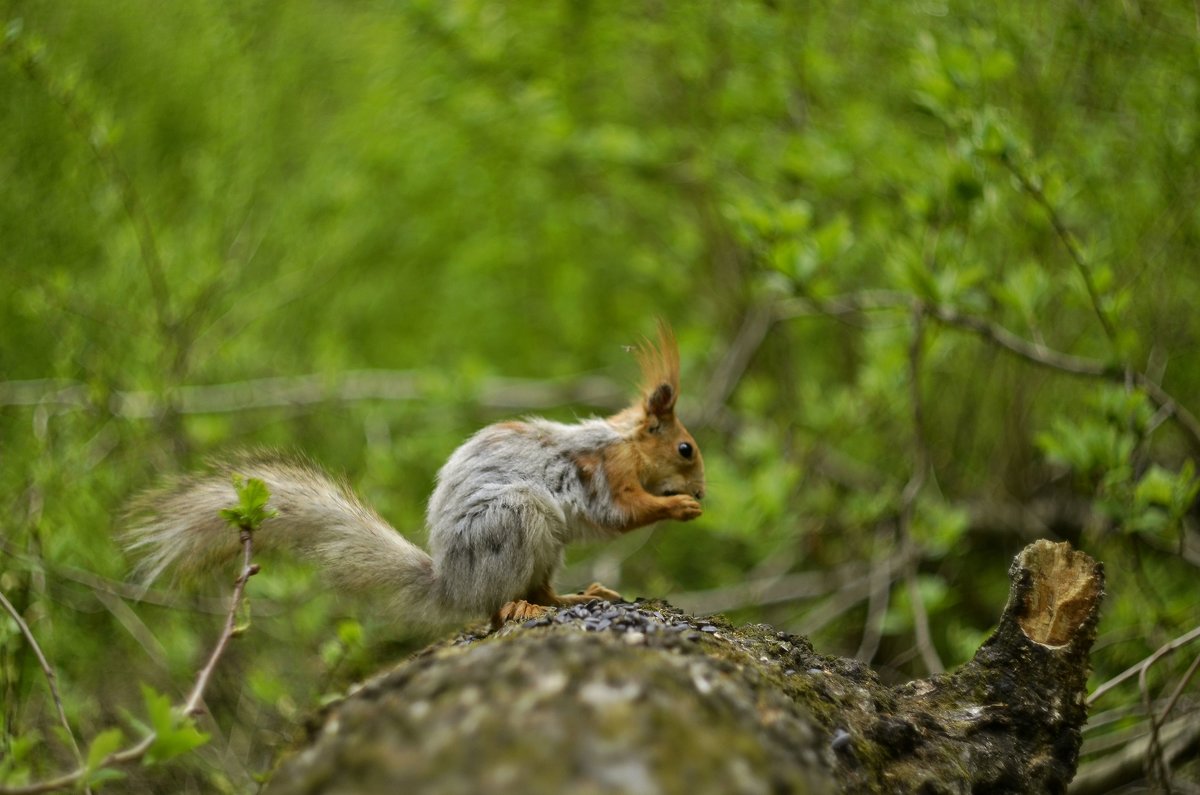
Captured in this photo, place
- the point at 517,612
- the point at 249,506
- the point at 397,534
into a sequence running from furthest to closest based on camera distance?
the point at 397,534 → the point at 517,612 → the point at 249,506

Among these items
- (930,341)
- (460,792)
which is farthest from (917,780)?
(930,341)

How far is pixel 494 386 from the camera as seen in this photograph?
6152 millimetres

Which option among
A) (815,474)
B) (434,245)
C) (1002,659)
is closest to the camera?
(1002,659)

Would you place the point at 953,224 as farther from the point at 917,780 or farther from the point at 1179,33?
the point at 917,780

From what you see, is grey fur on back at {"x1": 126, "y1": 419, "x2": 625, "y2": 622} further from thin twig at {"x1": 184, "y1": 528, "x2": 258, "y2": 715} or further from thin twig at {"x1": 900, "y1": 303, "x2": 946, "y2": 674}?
thin twig at {"x1": 900, "y1": 303, "x2": 946, "y2": 674}

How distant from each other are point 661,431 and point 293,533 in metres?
1.14

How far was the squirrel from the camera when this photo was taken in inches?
94.0

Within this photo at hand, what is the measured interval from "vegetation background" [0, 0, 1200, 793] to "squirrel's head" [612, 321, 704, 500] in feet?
1.70

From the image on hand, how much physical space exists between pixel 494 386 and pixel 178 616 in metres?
2.25

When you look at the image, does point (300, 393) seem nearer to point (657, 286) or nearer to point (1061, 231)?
point (657, 286)

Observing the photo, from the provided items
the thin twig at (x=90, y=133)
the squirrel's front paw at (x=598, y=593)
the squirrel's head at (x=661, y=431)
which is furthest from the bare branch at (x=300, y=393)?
the squirrel's front paw at (x=598, y=593)


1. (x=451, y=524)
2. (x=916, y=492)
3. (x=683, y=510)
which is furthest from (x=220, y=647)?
(x=916, y=492)

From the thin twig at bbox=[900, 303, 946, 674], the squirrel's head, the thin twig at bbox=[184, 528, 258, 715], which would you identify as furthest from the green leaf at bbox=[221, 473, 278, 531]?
the thin twig at bbox=[900, 303, 946, 674]

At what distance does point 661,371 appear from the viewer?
3117 mm
